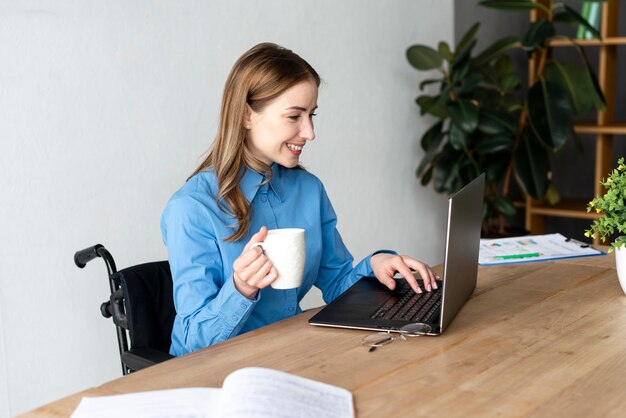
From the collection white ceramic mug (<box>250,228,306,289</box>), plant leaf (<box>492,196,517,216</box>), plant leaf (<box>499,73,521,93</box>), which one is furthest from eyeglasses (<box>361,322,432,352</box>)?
plant leaf (<box>499,73,521,93</box>)

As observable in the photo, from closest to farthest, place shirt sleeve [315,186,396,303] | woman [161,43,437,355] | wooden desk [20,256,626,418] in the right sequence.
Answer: wooden desk [20,256,626,418] < woman [161,43,437,355] < shirt sleeve [315,186,396,303]

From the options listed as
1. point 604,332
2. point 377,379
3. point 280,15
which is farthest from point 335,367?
point 280,15

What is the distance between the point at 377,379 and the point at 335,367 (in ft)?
0.30

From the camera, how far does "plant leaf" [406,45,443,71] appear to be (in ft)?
12.7

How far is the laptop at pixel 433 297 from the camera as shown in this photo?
156 centimetres

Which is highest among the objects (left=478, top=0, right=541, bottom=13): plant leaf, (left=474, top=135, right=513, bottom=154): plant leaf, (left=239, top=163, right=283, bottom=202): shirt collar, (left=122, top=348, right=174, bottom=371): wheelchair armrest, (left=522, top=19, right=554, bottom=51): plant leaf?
(left=478, top=0, right=541, bottom=13): plant leaf

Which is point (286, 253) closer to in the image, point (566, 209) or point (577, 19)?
point (577, 19)

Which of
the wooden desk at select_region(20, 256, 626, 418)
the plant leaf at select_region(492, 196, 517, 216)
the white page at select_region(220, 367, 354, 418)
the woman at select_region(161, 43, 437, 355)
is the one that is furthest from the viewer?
the plant leaf at select_region(492, 196, 517, 216)

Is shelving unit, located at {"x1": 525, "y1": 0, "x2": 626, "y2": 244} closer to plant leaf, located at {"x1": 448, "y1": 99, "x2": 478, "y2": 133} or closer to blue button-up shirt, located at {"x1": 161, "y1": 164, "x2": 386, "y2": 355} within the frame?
plant leaf, located at {"x1": 448, "y1": 99, "x2": 478, "y2": 133}

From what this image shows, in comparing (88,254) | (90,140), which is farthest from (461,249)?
(90,140)

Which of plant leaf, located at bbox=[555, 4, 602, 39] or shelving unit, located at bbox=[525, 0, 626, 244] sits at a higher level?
plant leaf, located at bbox=[555, 4, 602, 39]

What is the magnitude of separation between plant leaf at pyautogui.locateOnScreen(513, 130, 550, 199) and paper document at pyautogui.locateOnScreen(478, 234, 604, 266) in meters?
1.54

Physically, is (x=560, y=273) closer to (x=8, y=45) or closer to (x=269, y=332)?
(x=269, y=332)

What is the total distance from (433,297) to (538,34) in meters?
2.50
